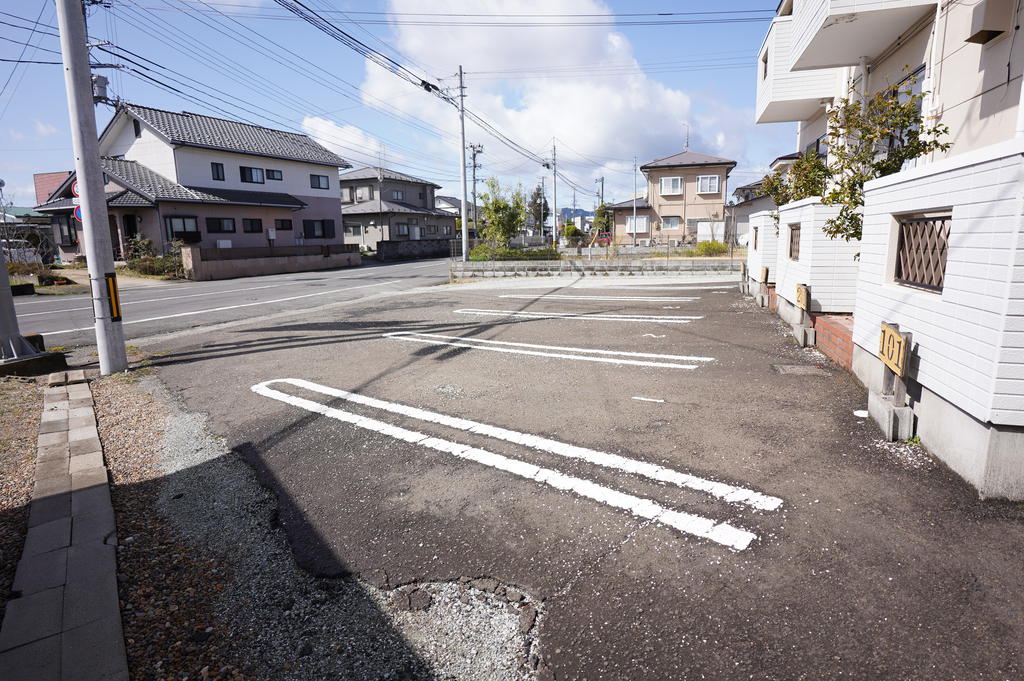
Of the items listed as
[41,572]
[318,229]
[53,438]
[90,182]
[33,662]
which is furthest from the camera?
[318,229]

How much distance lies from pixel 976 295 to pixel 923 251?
133 cm

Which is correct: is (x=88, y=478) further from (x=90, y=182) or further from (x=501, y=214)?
(x=501, y=214)

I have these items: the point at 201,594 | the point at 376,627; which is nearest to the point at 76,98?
the point at 201,594

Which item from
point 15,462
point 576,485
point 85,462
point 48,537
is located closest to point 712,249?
point 576,485

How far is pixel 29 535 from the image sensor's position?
3.36m

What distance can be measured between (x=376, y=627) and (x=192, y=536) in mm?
1596

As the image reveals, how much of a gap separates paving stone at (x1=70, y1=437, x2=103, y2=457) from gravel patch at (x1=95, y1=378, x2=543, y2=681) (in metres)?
1.34

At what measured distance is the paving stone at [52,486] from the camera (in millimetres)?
3908

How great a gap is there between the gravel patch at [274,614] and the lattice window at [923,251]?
411 cm

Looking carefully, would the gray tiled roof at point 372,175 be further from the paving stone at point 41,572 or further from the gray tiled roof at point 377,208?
the paving stone at point 41,572

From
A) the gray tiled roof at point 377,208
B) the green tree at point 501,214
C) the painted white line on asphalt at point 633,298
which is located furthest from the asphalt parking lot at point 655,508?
the gray tiled roof at point 377,208

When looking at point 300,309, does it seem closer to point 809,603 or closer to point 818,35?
point 818,35

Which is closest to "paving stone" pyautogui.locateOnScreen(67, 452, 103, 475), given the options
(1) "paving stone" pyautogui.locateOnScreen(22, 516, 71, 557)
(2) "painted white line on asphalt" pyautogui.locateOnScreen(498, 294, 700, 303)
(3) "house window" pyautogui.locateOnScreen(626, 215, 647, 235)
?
A: (1) "paving stone" pyautogui.locateOnScreen(22, 516, 71, 557)

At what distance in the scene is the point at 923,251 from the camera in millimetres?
4637
